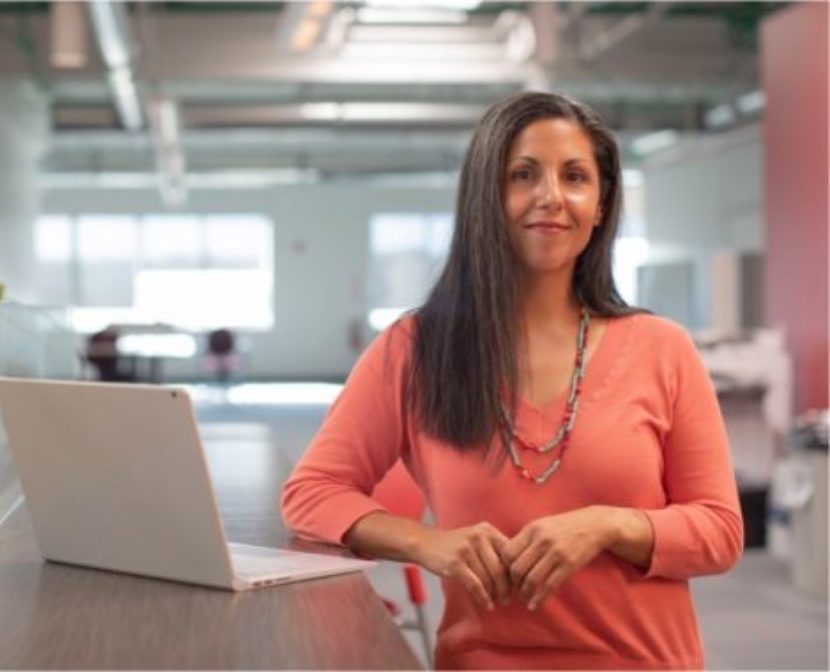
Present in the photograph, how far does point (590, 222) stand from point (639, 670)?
1.91ft

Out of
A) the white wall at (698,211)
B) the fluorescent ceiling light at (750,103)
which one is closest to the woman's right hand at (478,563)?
the white wall at (698,211)

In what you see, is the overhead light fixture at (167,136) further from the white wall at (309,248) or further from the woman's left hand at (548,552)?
the woman's left hand at (548,552)

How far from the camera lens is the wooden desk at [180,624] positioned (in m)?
1.28

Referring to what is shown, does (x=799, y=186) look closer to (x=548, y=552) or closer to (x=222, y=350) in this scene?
(x=548, y=552)

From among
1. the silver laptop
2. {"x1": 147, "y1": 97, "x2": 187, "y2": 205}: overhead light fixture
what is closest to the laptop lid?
the silver laptop

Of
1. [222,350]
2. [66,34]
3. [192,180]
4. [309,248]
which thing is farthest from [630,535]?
[192,180]

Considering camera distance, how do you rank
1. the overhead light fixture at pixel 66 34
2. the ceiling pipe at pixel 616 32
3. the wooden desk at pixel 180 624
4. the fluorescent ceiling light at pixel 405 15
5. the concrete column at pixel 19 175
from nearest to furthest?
the wooden desk at pixel 180 624
the overhead light fixture at pixel 66 34
the ceiling pipe at pixel 616 32
the fluorescent ceiling light at pixel 405 15
the concrete column at pixel 19 175

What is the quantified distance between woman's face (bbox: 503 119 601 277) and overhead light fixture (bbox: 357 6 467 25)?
8237mm

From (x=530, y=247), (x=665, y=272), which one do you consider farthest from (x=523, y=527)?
(x=665, y=272)

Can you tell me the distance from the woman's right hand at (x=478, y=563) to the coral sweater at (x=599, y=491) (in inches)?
4.5

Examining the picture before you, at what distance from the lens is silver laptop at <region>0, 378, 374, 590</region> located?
1.51 m

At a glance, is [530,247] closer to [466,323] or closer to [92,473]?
[466,323]

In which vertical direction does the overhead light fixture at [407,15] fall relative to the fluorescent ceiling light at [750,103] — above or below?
above

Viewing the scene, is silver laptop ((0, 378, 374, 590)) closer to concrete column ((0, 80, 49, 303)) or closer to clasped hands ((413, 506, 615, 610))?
clasped hands ((413, 506, 615, 610))
